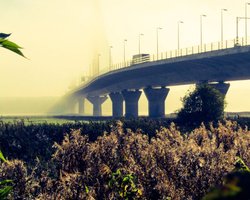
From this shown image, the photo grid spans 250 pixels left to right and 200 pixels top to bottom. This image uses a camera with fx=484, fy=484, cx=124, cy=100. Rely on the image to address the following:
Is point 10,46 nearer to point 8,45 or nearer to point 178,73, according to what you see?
point 8,45

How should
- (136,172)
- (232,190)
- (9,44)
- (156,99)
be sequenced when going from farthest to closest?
(156,99) → (136,172) → (9,44) → (232,190)

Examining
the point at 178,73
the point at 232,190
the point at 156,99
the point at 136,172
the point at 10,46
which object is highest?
the point at 178,73

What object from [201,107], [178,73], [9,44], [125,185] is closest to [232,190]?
[9,44]

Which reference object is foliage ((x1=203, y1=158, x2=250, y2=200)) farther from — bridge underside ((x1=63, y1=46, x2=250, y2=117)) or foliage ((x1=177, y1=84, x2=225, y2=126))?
bridge underside ((x1=63, y1=46, x2=250, y2=117))

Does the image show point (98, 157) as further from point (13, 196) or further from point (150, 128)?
point (150, 128)

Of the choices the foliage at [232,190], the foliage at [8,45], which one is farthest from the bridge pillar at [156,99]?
the foliage at [232,190]

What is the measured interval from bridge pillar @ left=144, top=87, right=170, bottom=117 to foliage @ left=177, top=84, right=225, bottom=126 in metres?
69.6

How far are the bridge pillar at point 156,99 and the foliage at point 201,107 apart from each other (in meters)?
69.6

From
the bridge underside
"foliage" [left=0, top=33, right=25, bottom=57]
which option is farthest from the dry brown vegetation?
the bridge underside

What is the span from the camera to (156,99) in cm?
15788

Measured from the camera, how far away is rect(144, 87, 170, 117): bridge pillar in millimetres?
156500

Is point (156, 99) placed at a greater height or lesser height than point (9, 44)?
greater

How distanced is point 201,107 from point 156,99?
243 ft

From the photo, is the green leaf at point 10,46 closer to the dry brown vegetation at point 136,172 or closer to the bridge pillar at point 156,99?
the dry brown vegetation at point 136,172
